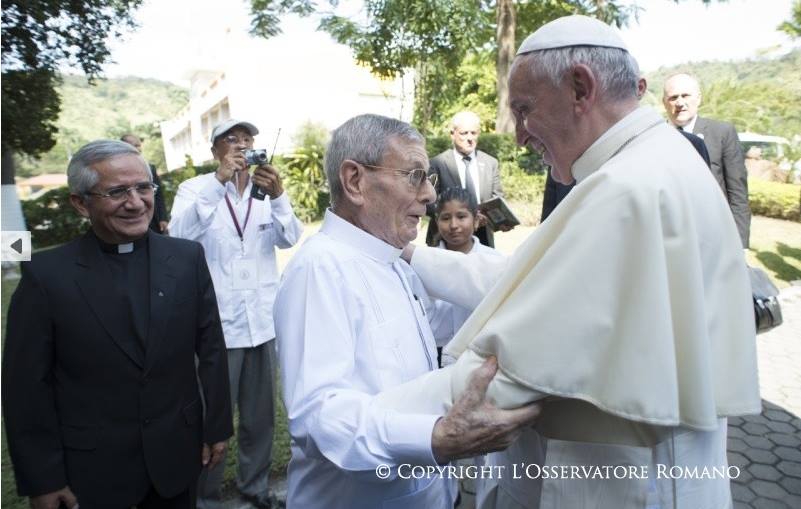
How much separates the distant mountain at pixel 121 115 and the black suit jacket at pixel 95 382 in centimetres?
7792

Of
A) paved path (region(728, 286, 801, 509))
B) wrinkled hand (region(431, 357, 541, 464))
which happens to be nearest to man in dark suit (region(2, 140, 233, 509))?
wrinkled hand (region(431, 357, 541, 464))

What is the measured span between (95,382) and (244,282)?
146 centimetres

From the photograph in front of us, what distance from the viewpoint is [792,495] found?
3395 millimetres

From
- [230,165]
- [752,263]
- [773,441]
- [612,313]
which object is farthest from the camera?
[752,263]

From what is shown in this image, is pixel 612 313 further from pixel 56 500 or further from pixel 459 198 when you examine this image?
pixel 459 198

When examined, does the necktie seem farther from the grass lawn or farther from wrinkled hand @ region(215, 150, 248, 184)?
the grass lawn

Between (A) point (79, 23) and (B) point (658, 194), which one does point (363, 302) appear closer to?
(B) point (658, 194)

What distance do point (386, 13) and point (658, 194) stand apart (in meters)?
13.3

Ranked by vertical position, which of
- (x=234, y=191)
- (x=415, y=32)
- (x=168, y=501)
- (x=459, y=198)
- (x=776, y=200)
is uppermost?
(x=415, y=32)

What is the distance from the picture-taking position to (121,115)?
5177 inches

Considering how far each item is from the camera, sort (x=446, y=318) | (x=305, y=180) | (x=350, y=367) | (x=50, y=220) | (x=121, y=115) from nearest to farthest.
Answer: (x=350, y=367) → (x=446, y=318) → (x=50, y=220) → (x=305, y=180) → (x=121, y=115)

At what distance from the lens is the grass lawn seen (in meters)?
3.68

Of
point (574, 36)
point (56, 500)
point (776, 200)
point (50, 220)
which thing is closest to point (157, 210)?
point (56, 500)

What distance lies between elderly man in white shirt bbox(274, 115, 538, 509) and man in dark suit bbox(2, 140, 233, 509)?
2.51 feet
